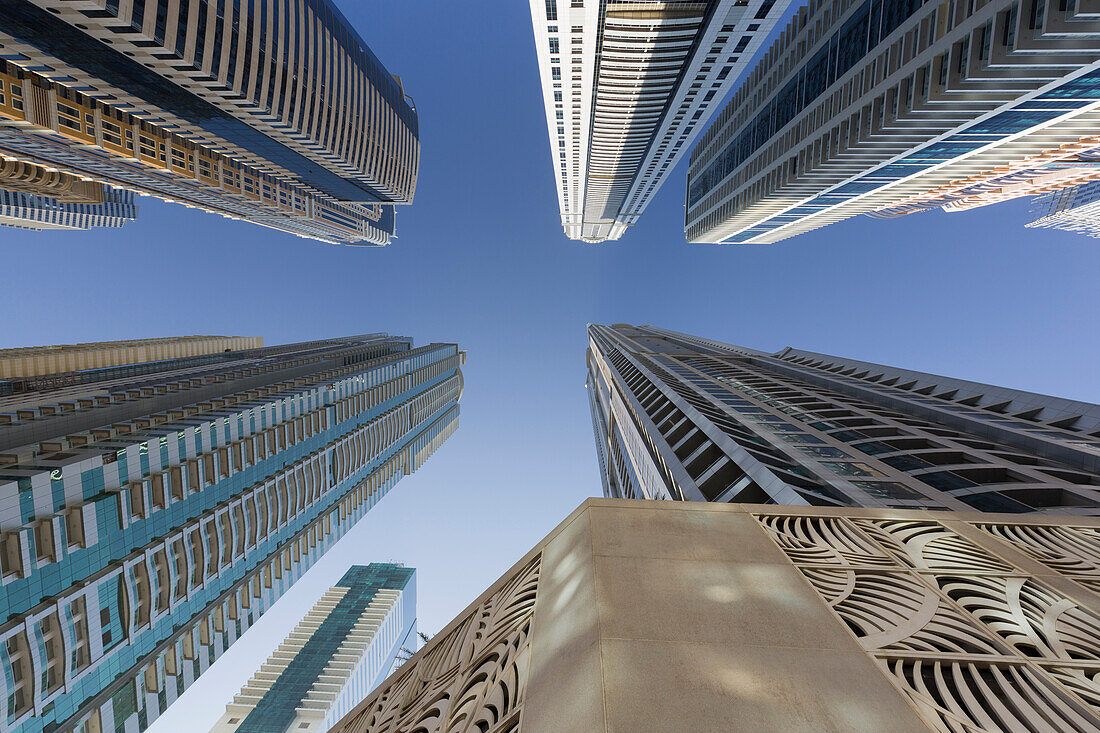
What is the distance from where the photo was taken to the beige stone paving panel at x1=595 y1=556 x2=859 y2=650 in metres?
8.07

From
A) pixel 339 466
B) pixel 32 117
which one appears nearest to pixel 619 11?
pixel 32 117

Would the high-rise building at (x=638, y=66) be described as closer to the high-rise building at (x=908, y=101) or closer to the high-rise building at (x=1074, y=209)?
the high-rise building at (x=908, y=101)

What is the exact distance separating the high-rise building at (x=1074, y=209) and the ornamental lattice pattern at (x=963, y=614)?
166m

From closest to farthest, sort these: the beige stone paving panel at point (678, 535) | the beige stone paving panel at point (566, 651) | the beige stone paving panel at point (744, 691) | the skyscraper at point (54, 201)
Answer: the beige stone paving panel at point (744, 691) < the beige stone paving panel at point (566, 651) < the beige stone paving panel at point (678, 535) < the skyscraper at point (54, 201)

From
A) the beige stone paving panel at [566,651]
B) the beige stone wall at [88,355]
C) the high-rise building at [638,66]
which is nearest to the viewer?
the beige stone paving panel at [566,651]

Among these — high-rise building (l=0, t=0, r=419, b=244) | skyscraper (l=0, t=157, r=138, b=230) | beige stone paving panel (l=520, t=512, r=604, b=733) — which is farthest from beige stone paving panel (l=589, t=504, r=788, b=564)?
skyscraper (l=0, t=157, r=138, b=230)

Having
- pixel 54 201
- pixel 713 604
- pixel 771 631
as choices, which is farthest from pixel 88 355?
pixel 771 631

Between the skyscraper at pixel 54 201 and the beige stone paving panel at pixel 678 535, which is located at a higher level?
the skyscraper at pixel 54 201

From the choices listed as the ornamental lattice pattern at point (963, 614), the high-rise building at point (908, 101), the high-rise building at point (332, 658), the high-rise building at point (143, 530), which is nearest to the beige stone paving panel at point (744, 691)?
the ornamental lattice pattern at point (963, 614)

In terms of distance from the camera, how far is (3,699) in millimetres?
23531

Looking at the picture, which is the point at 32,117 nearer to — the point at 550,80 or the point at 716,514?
the point at 550,80

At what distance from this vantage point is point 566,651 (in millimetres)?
7988

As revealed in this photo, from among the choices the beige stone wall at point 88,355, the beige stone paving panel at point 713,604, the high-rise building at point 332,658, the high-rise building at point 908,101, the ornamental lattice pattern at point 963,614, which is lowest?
the high-rise building at point 332,658

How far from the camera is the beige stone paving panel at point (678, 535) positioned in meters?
10.6
